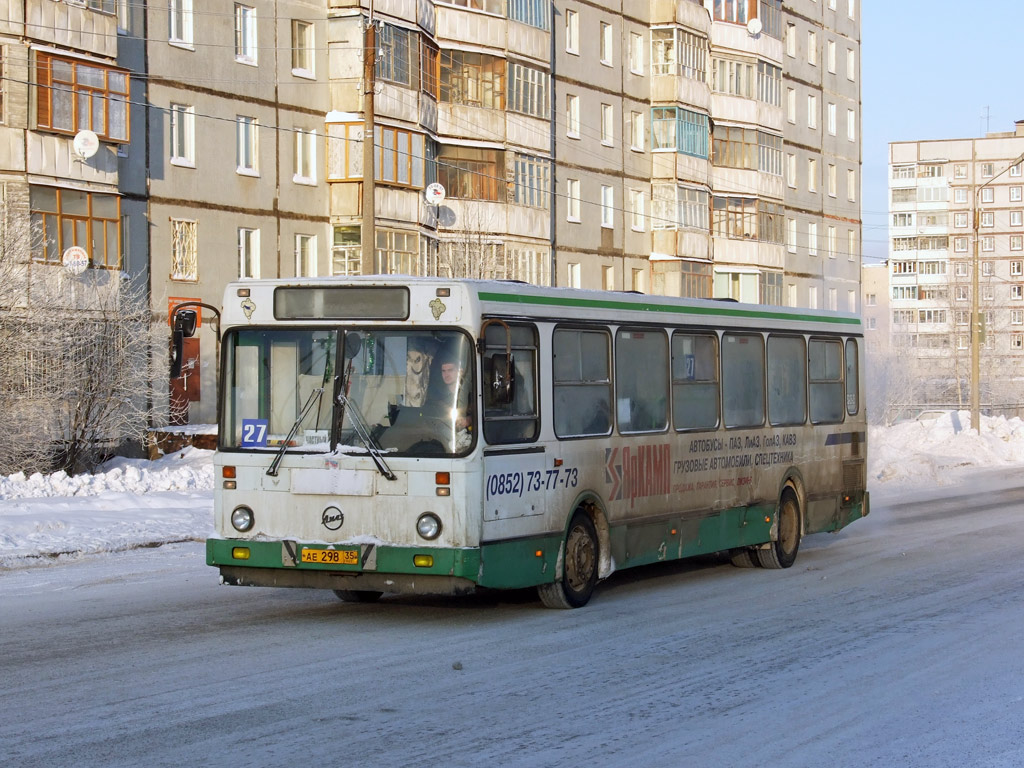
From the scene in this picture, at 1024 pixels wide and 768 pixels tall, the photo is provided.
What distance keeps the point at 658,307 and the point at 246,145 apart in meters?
28.0

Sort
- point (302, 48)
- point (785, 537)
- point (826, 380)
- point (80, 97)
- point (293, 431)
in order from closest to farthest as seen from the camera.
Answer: point (293, 431) → point (785, 537) → point (826, 380) → point (80, 97) → point (302, 48)

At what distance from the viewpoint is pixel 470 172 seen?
44750 millimetres

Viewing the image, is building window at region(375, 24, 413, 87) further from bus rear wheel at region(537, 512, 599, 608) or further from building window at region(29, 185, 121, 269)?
bus rear wheel at region(537, 512, 599, 608)

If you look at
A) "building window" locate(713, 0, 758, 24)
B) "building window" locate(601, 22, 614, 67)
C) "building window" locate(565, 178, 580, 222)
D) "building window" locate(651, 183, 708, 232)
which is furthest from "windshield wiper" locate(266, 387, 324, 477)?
"building window" locate(713, 0, 758, 24)

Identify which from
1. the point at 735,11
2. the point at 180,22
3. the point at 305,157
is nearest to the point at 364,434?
the point at 180,22

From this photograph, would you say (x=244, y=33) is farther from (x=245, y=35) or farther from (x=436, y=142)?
(x=436, y=142)

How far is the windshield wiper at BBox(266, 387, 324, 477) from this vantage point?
1127 centimetres

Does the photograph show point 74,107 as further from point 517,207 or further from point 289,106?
point 517,207

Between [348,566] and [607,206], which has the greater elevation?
[607,206]

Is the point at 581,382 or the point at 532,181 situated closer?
the point at 581,382

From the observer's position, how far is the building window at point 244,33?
1553 inches

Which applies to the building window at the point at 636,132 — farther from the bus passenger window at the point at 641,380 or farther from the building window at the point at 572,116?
the bus passenger window at the point at 641,380

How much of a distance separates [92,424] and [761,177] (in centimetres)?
3943

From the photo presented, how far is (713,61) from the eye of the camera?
196 feet
